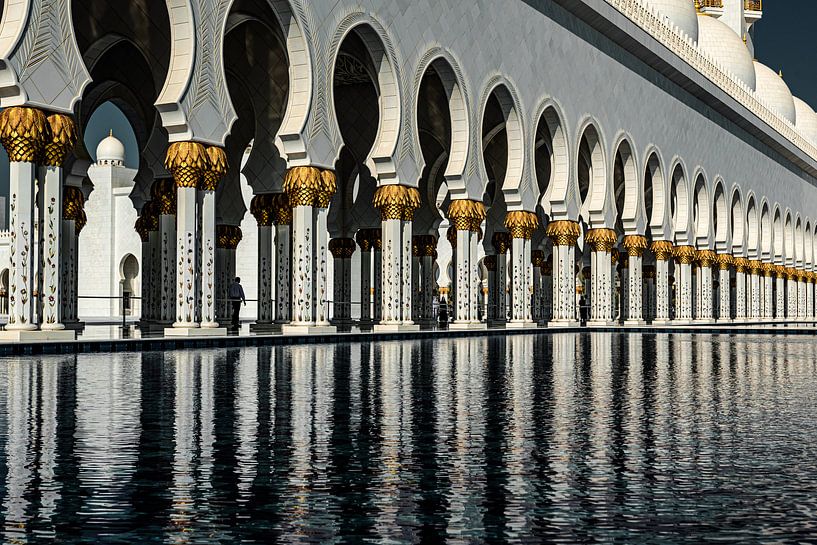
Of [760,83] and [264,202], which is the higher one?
[760,83]

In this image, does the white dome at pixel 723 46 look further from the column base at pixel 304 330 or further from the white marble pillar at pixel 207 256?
the white marble pillar at pixel 207 256

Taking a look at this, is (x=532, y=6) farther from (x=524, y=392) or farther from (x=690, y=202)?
(x=524, y=392)

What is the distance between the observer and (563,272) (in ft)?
70.0

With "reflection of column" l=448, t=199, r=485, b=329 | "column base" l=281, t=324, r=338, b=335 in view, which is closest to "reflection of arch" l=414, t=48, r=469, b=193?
Answer: "reflection of column" l=448, t=199, r=485, b=329

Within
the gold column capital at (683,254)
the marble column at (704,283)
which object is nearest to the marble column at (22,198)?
the gold column capital at (683,254)

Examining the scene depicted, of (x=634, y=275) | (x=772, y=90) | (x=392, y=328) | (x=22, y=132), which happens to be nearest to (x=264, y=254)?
(x=392, y=328)

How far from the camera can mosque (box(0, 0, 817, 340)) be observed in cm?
1011

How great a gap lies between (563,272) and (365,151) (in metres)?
4.75

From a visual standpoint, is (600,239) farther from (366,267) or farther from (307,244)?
(307,244)

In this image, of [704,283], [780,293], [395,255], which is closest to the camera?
[395,255]

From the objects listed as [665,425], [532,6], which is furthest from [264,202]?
[665,425]

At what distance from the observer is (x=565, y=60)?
69.6 ft

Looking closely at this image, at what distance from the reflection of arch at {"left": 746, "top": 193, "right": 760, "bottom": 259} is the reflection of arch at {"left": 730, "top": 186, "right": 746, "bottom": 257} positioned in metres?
1.52

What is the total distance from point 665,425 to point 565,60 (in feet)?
57.8
